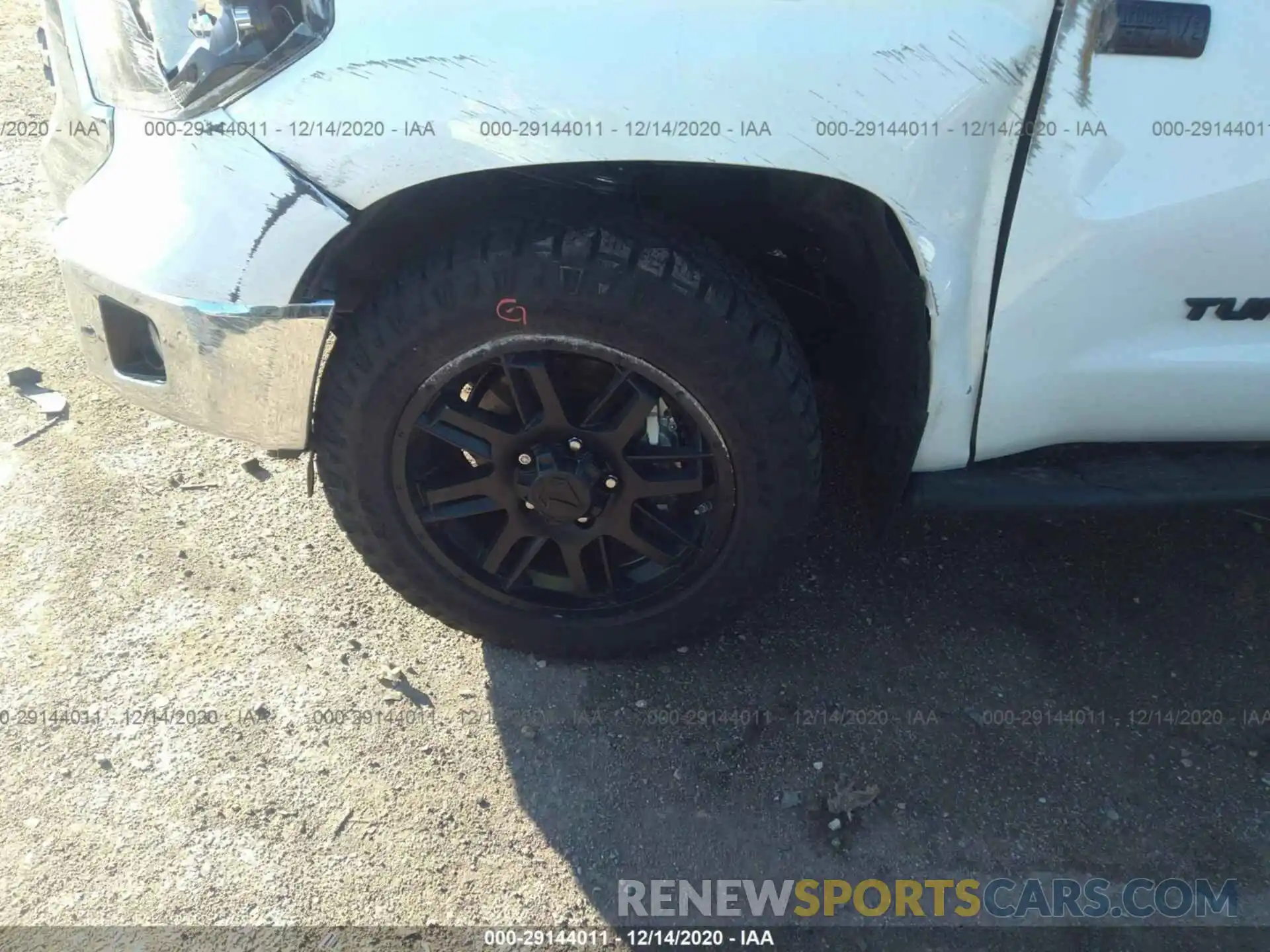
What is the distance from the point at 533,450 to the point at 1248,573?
1972mm

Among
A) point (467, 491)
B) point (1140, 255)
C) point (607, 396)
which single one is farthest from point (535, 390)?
point (1140, 255)

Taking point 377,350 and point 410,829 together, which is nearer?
point 377,350

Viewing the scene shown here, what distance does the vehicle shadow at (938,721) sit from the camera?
2.09m

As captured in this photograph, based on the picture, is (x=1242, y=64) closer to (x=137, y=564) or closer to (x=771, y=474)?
(x=771, y=474)

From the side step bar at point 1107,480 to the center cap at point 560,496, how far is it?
0.70 m

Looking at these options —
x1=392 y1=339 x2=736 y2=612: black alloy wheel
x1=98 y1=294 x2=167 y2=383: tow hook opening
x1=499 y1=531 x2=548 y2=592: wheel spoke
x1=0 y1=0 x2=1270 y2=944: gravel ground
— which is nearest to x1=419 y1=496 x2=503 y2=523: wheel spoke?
x1=392 y1=339 x2=736 y2=612: black alloy wheel

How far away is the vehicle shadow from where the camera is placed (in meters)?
2.09

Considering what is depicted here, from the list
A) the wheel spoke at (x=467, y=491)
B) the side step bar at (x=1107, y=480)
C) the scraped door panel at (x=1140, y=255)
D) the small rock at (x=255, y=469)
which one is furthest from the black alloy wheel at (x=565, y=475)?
the small rock at (x=255, y=469)

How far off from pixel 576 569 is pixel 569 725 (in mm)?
385

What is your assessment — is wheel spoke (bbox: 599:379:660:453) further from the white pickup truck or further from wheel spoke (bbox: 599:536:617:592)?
wheel spoke (bbox: 599:536:617:592)

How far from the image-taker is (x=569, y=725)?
232cm

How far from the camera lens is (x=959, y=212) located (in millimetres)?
1730

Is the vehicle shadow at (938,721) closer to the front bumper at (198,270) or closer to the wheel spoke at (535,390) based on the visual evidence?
the wheel spoke at (535,390)

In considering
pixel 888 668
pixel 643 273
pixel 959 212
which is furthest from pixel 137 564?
pixel 959 212
